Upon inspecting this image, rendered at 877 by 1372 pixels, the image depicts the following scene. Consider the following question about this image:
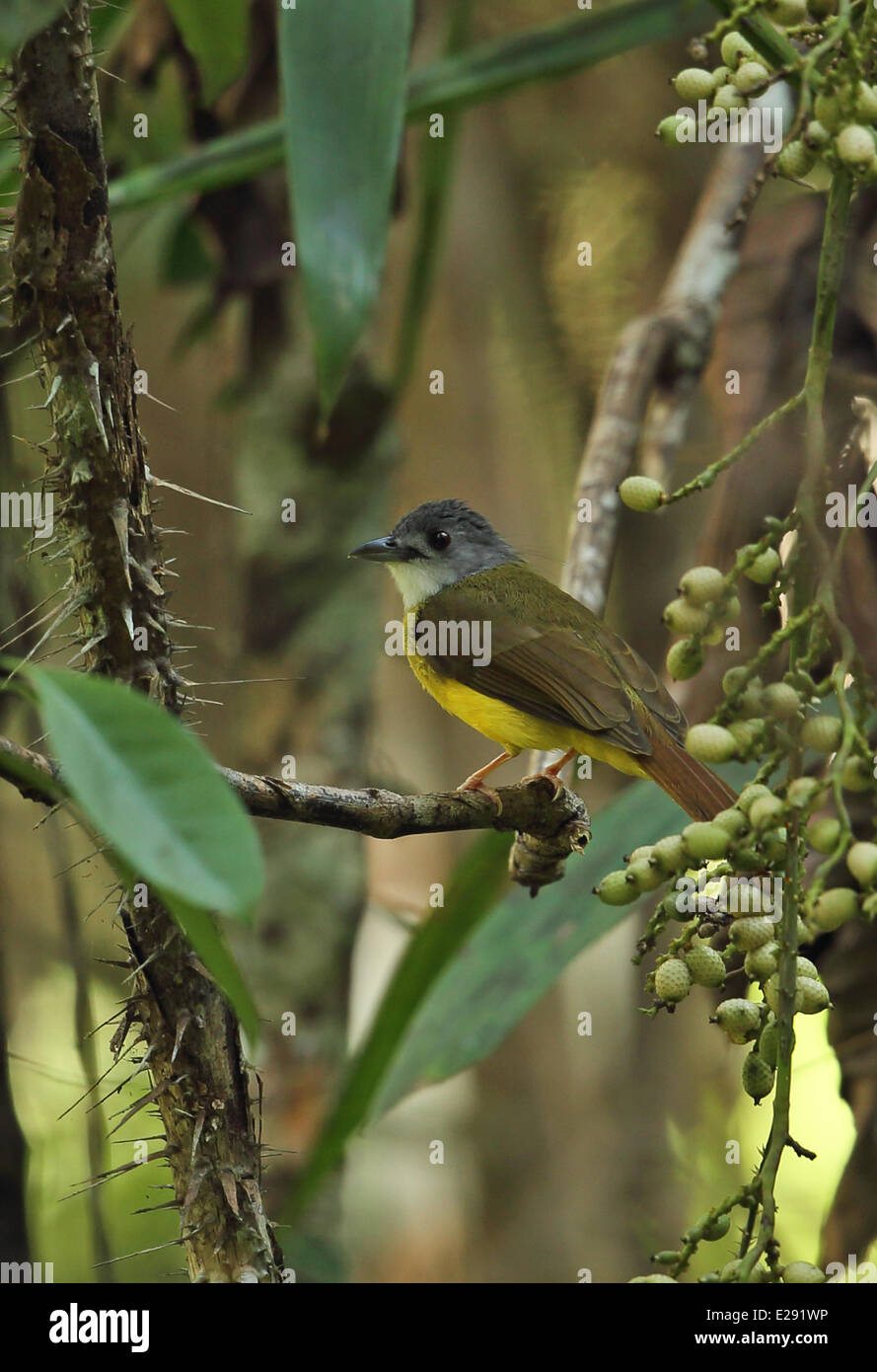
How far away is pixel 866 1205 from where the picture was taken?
2.01m

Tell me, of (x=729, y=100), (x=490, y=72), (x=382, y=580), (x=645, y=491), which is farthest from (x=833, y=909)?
(x=382, y=580)

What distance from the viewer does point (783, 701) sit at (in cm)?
103

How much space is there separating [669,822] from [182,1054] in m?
1.23

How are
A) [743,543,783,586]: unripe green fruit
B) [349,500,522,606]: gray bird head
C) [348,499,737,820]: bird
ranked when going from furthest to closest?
[349,500,522,606]: gray bird head < [348,499,737,820]: bird < [743,543,783,586]: unripe green fruit

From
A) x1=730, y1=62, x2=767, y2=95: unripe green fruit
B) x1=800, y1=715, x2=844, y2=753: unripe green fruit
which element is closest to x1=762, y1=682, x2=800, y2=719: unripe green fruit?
x1=800, y1=715, x2=844, y2=753: unripe green fruit

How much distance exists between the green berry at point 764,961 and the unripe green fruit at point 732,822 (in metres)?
0.12

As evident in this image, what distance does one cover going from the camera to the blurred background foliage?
3197 mm

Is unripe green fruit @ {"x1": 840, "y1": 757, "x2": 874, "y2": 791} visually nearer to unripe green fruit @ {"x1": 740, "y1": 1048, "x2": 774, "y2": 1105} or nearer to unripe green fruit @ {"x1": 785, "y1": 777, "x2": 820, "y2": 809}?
unripe green fruit @ {"x1": 785, "y1": 777, "x2": 820, "y2": 809}

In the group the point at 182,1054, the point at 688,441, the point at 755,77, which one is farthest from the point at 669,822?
the point at 688,441

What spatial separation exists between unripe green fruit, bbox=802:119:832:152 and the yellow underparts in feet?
4.55

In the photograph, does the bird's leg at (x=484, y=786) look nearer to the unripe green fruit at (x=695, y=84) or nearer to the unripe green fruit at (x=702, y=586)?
the unripe green fruit at (x=702, y=586)

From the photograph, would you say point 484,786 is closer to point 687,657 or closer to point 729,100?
point 687,657

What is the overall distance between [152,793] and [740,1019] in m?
0.58

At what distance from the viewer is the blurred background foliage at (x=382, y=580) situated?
126 inches
